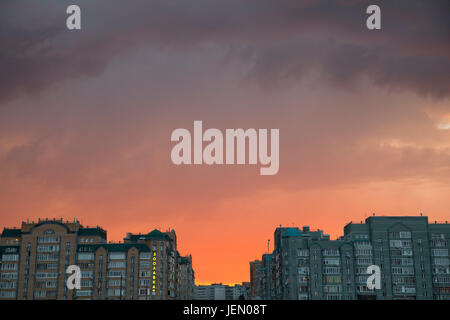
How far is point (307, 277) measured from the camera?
7830 inches
